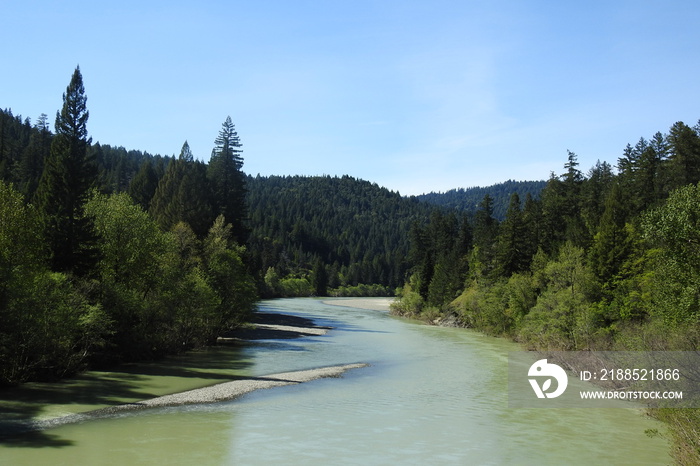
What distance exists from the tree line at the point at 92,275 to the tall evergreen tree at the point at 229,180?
13.1 metres

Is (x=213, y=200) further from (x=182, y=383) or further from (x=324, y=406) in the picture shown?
(x=324, y=406)

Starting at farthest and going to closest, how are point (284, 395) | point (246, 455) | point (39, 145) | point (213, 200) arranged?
point (39, 145) → point (213, 200) → point (284, 395) → point (246, 455)

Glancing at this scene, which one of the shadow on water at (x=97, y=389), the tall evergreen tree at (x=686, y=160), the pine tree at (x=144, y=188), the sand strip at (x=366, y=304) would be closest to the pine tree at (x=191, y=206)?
the pine tree at (x=144, y=188)

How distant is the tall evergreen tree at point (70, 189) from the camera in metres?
37.5

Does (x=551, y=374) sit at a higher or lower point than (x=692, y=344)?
lower

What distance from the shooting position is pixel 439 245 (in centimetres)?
11462

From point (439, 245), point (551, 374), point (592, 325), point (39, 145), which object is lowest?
point (551, 374)

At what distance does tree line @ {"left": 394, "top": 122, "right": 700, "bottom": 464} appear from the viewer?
25500 millimetres

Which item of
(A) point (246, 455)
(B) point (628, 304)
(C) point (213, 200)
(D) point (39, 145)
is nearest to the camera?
(A) point (246, 455)

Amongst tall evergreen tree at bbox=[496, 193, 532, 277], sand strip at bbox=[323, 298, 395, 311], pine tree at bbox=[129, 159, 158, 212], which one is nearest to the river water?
tall evergreen tree at bbox=[496, 193, 532, 277]

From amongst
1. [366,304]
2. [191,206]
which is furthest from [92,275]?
[366,304]

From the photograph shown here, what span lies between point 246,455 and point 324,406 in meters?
8.61

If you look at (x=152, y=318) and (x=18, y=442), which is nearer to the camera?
(x=18, y=442)

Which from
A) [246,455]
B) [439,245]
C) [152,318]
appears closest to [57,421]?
[246,455]
